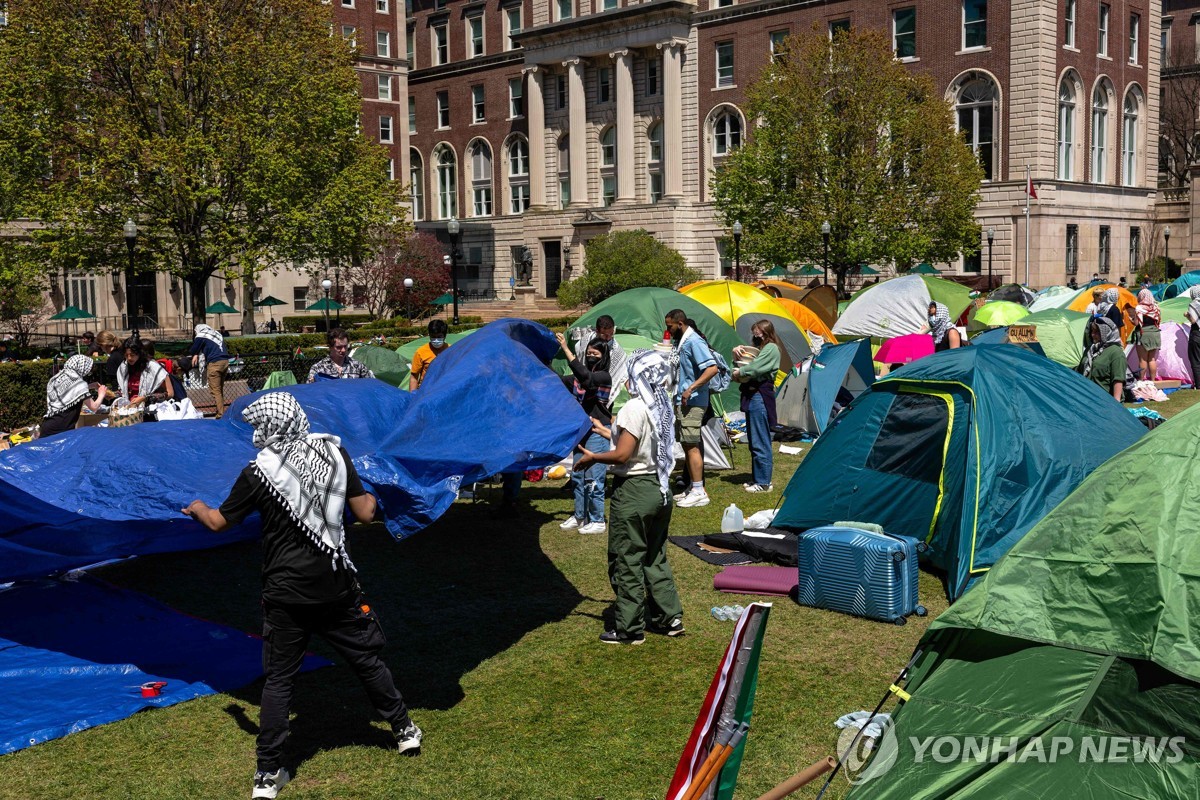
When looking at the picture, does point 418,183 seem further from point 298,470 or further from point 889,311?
point 298,470

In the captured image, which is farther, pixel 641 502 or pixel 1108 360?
pixel 1108 360

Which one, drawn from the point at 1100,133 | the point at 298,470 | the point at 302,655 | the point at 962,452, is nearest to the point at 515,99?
the point at 1100,133

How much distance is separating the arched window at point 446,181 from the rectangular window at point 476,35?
5.99 m

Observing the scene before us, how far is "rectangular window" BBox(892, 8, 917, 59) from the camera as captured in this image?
169ft

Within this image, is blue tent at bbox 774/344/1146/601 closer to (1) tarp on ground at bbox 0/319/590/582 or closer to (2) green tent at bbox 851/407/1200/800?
(1) tarp on ground at bbox 0/319/590/582

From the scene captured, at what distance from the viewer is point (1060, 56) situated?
49125mm

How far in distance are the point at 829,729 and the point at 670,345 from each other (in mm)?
7022

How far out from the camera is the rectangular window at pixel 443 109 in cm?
7294

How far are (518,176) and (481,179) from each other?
3282mm

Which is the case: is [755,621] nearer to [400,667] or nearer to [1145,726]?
[1145,726]

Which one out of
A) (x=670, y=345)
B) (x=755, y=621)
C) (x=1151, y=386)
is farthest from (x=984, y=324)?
(x=755, y=621)

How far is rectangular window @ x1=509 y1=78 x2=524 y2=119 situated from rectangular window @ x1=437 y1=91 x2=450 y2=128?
5531 millimetres

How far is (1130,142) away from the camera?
54906mm

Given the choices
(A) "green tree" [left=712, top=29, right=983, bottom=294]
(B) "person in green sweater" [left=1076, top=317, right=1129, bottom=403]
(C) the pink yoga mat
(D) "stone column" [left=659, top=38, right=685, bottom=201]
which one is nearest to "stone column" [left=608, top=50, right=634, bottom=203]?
(D) "stone column" [left=659, top=38, right=685, bottom=201]
